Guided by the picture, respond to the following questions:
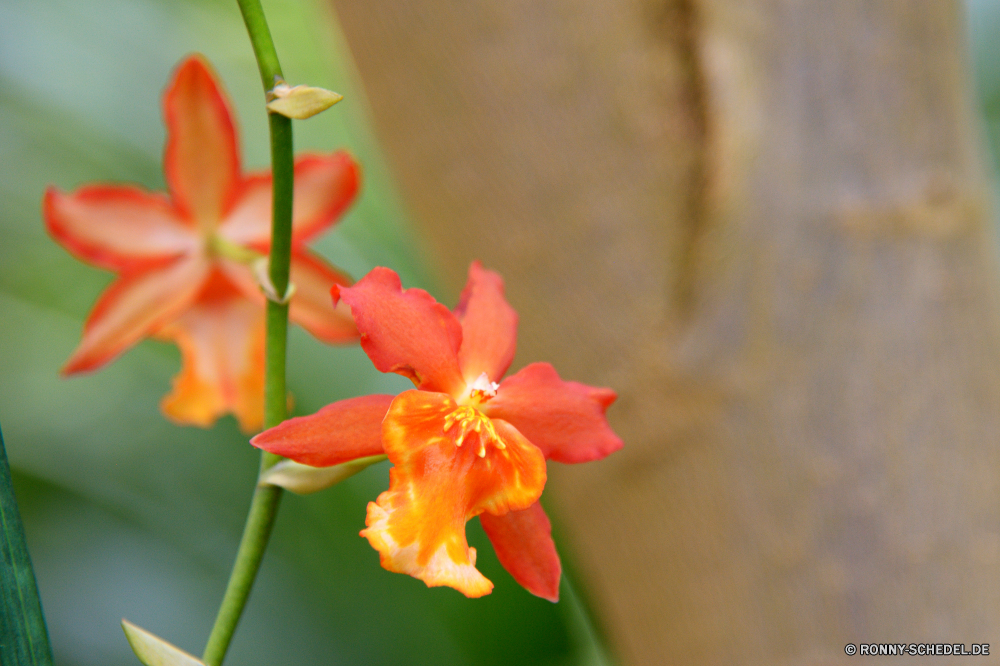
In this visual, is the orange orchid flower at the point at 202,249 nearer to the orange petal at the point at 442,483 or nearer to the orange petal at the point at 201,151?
the orange petal at the point at 201,151

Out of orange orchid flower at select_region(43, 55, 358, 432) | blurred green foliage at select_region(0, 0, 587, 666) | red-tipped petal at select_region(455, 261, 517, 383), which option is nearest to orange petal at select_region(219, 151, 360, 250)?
orange orchid flower at select_region(43, 55, 358, 432)

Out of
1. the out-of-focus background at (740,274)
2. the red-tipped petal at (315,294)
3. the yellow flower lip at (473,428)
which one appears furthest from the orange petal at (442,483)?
the out-of-focus background at (740,274)

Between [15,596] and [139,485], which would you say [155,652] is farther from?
[139,485]

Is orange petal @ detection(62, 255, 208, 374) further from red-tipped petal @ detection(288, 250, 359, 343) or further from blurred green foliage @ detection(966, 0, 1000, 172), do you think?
blurred green foliage @ detection(966, 0, 1000, 172)

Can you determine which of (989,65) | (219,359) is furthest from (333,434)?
(989,65)

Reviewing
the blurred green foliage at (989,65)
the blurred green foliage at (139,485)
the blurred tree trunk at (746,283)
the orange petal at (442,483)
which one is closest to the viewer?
the orange petal at (442,483)

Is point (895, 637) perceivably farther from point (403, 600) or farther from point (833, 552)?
point (403, 600)

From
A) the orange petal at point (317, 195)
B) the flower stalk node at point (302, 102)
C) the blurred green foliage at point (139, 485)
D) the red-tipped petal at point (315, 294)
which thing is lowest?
the blurred green foliage at point (139, 485)

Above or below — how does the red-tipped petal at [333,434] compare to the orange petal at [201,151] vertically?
below
